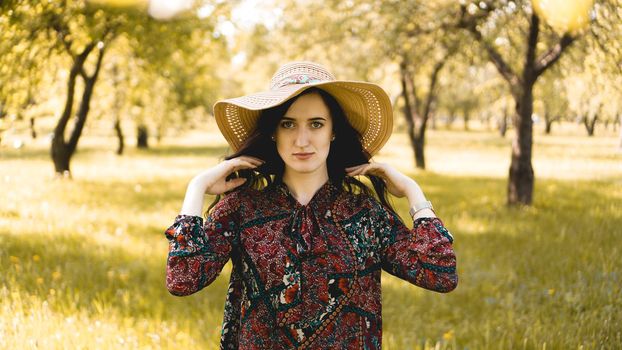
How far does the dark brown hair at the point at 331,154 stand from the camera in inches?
88.7

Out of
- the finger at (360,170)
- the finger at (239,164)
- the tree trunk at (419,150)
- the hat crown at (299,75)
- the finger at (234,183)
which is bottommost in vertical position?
the tree trunk at (419,150)

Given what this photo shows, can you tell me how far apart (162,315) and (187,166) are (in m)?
14.9

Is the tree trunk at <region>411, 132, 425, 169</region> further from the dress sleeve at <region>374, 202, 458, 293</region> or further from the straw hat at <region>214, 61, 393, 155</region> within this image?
the dress sleeve at <region>374, 202, 458, 293</region>

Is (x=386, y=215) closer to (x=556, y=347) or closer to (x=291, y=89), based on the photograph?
(x=291, y=89)

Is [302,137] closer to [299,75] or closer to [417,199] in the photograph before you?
[299,75]

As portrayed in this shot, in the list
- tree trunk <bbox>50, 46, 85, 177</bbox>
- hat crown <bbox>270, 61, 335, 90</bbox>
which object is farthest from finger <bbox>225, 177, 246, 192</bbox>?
tree trunk <bbox>50, 46, 85, 177</bbox>

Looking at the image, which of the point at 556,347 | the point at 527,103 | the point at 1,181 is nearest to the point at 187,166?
the point at 1,181

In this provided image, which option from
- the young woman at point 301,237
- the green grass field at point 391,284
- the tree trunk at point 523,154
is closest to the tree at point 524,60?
the tree trunk at point 523,154

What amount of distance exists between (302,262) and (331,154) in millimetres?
591

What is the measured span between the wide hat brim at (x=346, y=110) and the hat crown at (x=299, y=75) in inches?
2.0

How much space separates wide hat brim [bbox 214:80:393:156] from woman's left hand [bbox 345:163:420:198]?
0.24 meters

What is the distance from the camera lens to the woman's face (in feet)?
6.82

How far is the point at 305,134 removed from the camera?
2078 millimetres

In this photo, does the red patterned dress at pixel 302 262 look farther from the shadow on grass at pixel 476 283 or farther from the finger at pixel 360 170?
the shadow on grass at pixel 476 283
